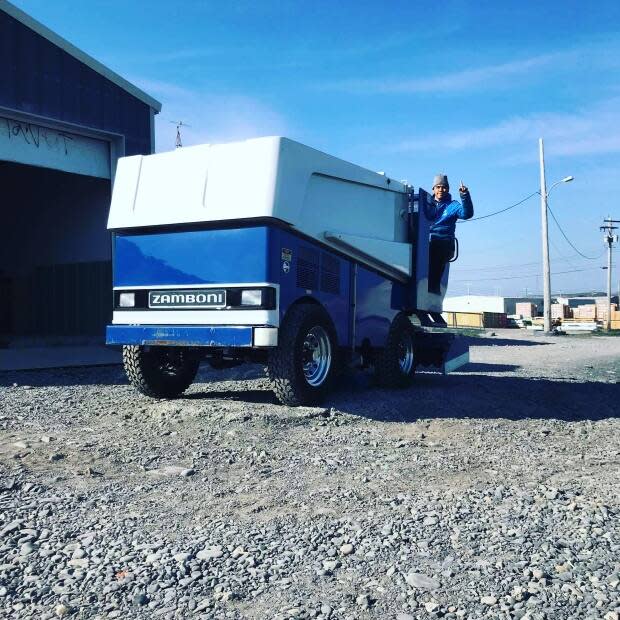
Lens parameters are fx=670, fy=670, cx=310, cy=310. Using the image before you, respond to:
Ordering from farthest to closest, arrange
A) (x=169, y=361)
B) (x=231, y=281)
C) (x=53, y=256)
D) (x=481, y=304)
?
1. (x=481, y=304)
2. (x=53, y=256)
3. (x=169, y=361)
4. (x=231, y=281)

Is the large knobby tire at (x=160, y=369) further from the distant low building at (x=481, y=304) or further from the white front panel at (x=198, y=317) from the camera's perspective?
the distant low building at (x=481, y=304)

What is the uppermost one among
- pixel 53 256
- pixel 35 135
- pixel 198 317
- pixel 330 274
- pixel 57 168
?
pixel 35 135

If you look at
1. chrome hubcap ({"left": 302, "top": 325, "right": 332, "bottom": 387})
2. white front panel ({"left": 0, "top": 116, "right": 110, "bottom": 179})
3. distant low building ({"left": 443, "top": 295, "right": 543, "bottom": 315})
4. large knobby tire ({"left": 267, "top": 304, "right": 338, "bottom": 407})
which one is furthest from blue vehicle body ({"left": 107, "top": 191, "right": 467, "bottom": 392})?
distant low building ({"left": 443, "top": 295, "right": 543, "bottom": 315})

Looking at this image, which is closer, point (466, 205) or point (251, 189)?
point (251, 189)

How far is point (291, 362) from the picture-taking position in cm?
708

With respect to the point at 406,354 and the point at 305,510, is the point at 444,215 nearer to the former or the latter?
the point at 406,354

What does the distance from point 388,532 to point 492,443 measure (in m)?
2.78

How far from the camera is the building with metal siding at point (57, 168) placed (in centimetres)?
1173

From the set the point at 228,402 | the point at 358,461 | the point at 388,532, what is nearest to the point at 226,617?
the point at 388,532

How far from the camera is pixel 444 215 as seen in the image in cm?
991

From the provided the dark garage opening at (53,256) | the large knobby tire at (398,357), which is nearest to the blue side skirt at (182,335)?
the large knobby tire at (398,357)

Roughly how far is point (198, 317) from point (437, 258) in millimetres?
4454

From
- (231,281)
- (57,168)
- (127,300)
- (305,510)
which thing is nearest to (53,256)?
(57,168)

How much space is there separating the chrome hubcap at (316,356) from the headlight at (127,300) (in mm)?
2031
